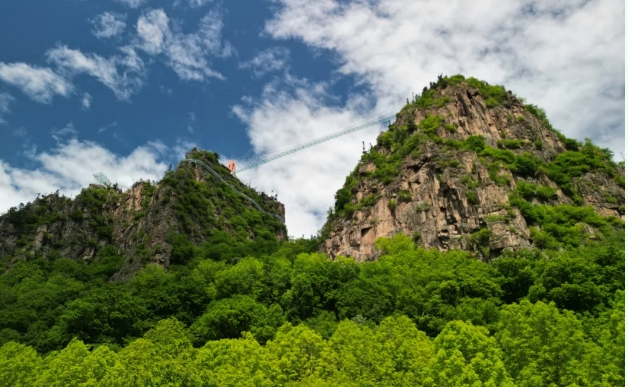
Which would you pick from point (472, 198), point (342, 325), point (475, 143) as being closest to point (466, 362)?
point (342, 325)

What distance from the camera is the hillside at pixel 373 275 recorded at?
34.4m

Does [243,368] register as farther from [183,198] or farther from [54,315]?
[183,198]

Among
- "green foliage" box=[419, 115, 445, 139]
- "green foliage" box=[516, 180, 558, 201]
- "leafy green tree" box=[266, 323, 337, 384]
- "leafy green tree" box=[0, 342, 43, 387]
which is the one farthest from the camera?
"green foliage" box=[419, 115, 445, 139]

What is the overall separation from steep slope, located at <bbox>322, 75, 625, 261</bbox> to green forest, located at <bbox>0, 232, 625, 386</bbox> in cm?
584

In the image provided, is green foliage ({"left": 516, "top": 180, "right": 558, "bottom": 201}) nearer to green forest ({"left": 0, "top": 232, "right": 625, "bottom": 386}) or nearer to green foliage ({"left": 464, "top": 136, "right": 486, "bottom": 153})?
green foliage ({"left": 464, "top": 136, "right": 486, "bottom": 153})

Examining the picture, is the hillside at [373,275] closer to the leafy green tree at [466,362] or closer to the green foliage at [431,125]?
the leafy green tree at [466,362]

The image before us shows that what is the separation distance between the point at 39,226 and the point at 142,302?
3093 inches

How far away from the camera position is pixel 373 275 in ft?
210

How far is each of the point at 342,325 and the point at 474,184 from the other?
45.7 meters

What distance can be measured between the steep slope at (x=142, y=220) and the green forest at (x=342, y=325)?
19601 millimetres

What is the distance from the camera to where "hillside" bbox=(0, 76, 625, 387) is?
113ft

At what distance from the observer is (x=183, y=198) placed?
11644cm

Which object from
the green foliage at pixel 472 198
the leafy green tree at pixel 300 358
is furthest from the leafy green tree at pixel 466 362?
the green foliage at pixel 472 198

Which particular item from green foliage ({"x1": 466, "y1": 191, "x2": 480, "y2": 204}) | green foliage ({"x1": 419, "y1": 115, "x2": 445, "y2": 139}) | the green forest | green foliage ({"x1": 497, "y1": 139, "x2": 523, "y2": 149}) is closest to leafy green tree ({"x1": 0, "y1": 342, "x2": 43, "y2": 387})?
the green forest
